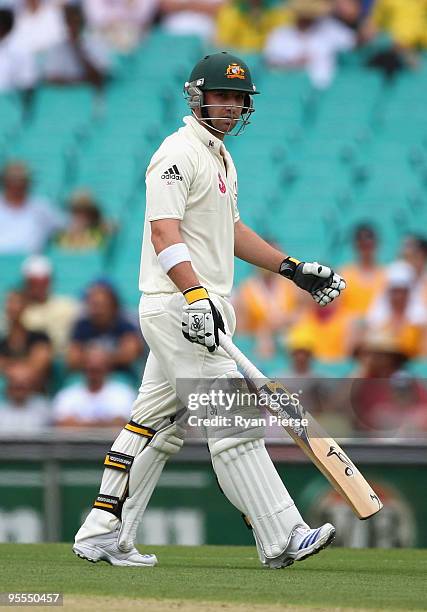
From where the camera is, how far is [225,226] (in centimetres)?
555

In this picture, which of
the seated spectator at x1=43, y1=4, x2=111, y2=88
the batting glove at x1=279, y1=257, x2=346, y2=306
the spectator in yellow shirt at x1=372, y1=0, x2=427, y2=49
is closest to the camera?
the batting glove at x1=279, y1=257, x2=346, y2=306

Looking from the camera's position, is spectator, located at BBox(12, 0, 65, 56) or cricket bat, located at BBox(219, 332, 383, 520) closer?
cricket bat, located at BBox(219, 332, 383, 520)

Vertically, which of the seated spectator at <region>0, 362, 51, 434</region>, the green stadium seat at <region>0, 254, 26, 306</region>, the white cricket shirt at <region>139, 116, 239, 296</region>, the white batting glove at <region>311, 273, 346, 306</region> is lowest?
the seated spectator at <region>0, 362, 51, 434</region>

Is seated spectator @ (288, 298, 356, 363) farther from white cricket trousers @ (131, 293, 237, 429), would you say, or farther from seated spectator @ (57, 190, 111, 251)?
white cricket trousers @ (131, 293, 237, 429)

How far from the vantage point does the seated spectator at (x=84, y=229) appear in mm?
12102

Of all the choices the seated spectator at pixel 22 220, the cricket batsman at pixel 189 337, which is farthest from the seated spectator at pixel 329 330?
the cricket batsman at pixel 189 337

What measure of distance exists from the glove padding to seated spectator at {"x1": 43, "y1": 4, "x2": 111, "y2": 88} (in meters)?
9.00

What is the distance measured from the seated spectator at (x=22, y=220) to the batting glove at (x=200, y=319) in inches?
286

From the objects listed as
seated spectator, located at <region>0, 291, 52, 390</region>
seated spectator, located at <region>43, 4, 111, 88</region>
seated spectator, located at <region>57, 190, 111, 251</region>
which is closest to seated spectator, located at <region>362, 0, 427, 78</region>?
seated spectator, located at <region>43, 4, 111, 88</region>

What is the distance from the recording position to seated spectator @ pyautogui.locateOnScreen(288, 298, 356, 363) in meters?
10.2

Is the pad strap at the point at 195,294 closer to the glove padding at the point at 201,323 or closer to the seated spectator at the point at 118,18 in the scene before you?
the glove padding at the point at 201,323

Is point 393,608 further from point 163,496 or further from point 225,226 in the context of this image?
point 163,496

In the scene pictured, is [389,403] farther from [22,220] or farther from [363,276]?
[22,220]

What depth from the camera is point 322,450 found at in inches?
211
